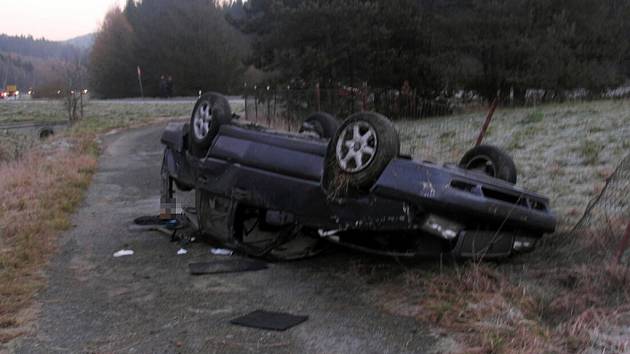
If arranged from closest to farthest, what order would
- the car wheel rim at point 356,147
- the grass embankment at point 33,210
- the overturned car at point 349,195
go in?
1. the overturned car at point 349,195
2. the car wheel rim at point 356,147
3. the grass embankment at point 33,210

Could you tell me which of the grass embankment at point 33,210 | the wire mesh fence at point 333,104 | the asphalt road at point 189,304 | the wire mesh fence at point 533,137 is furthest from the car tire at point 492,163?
the wire mesh fence at point 333,104

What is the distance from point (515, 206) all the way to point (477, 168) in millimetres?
1126

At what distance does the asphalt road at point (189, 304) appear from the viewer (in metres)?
3.74

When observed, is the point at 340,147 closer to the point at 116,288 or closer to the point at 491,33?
the point at 116,288

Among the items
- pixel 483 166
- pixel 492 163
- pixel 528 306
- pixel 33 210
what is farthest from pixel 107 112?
pixel 528 306

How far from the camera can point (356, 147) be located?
456cm

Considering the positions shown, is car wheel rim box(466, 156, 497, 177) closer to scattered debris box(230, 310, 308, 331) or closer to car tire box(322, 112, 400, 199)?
car tire box(322, 112, 400, 199)

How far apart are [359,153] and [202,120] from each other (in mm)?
2166

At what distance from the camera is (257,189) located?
5.22 m

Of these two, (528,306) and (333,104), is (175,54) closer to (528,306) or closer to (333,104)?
(333,104)

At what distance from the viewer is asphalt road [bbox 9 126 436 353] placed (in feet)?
12.3

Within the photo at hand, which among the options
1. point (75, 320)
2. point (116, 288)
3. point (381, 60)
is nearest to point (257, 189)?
point (116, 288)

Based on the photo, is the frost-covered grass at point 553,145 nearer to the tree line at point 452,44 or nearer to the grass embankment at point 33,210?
the grass embankment at point 33,210

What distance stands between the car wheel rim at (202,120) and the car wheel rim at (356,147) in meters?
1.82
